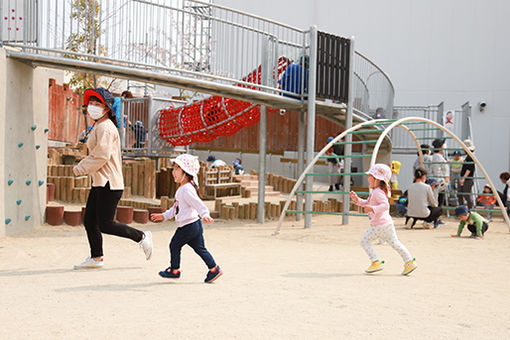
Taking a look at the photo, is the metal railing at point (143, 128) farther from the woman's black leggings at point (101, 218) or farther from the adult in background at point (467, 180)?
the woman's black leggings at point (101, 218)

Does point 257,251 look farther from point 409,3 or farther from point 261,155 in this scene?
point 409,3

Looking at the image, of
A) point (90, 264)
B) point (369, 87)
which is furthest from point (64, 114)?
point (90, 264)

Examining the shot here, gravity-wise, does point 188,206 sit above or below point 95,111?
below

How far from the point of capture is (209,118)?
13133 millimetres

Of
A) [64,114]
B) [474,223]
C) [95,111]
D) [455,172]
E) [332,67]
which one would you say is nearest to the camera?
[95,111]

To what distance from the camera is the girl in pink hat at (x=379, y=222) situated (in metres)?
5.91

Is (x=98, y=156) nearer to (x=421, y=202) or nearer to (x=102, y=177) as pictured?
(x=102, y=177)

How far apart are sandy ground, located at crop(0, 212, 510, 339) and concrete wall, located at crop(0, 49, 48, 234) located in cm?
47

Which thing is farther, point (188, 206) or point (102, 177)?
point (102, 177)

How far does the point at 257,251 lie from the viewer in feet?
24.5

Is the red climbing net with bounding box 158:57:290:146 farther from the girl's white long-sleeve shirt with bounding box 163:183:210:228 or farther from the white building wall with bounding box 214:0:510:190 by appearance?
the white building wall with bounding box 214:0:510:190

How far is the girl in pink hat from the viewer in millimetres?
5906

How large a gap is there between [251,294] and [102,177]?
6.50 ft

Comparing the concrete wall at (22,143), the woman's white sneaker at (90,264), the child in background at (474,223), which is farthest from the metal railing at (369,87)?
the woman's white sneaker at (90,264)
